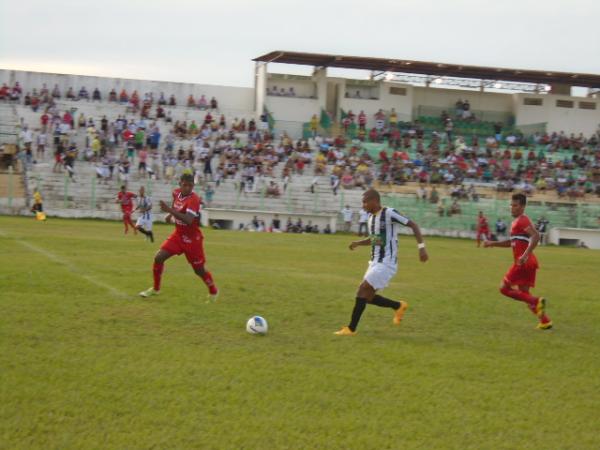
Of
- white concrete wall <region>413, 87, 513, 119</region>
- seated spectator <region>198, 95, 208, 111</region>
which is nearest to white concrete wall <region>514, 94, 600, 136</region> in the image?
white concrete wall <region>413, 87, 513, 119</region>

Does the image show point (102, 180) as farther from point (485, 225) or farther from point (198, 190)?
point (485, 225)

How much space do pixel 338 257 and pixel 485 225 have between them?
1492 centimetres

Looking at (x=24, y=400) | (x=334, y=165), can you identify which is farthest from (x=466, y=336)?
(x=334, y=165)

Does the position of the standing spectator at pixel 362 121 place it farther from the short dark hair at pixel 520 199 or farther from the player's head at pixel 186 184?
the short dark hair at pixel 520 199

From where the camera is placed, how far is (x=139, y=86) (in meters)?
48.4

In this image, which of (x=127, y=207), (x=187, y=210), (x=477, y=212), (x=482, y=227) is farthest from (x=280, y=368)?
(x=477, y=212)

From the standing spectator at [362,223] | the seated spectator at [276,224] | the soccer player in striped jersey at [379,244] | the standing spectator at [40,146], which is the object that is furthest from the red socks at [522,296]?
the standing spectator at [40,146]

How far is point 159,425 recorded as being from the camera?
611cm

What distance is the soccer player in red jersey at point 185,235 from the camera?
1179cm

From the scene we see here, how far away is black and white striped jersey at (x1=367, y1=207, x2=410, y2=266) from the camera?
34.0 ft

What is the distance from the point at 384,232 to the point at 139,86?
133ft

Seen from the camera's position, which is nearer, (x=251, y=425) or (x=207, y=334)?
(x=251, y=425)

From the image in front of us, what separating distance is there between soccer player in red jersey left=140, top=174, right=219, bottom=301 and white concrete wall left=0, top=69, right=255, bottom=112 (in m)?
37.7

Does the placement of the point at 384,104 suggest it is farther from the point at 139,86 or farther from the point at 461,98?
the point at 139,86
